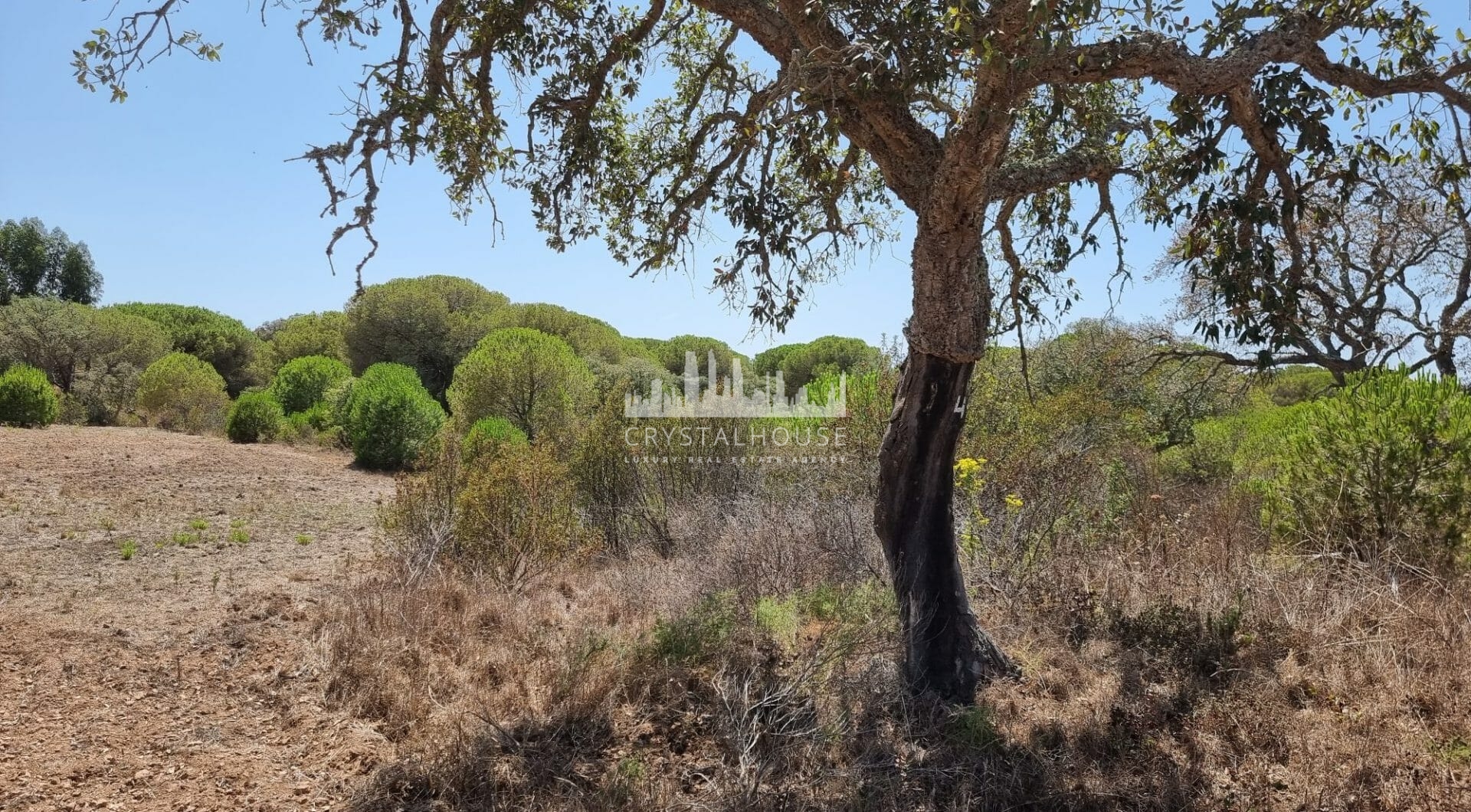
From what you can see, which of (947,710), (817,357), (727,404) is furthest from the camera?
(817,357)

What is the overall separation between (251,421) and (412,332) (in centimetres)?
1116

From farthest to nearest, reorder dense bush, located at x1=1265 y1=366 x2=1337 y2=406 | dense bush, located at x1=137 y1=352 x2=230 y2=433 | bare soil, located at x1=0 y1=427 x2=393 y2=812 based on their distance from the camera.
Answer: dense bush, located at x1=137 y1=352 x2=230 y2=433
dense bush, located at x1=1265 y1=366 x2=1337 y2=406
bare soil, located at x1=0 y1=427 x2=393 y2=812

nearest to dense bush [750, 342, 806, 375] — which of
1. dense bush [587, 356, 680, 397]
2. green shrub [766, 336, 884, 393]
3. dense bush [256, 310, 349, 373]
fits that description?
green shrub [766, 336, 884, 393]

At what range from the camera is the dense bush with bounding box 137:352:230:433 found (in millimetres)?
18172

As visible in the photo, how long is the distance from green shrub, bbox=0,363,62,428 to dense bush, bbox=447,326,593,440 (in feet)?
22.9

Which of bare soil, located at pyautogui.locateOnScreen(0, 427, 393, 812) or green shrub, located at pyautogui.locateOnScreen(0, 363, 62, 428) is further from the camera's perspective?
green shrub, located at pyautogui.locateOnScreen(0, 363, 62, 428)

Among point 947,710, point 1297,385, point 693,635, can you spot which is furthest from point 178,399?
point 1297,385

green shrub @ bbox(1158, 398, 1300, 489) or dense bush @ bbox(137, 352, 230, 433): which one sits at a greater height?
dense bush @ bbox(137, 352, 230, 433)

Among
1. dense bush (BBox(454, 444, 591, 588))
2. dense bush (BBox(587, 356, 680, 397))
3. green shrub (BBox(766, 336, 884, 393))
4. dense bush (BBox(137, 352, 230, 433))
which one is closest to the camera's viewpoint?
dense bush (BBox(454, 444, 591, 588))

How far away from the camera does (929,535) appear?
380 cm

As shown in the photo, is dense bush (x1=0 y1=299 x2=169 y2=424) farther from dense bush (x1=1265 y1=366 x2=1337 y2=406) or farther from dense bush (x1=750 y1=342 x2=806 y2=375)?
dense bush (x1=1265 y1=366 x2=1337 y2=406)

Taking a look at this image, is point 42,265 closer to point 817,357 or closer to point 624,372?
point 624,372

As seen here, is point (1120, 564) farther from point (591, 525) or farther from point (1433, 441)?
point (591, 525)

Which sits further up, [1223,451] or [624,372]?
[624,372]
